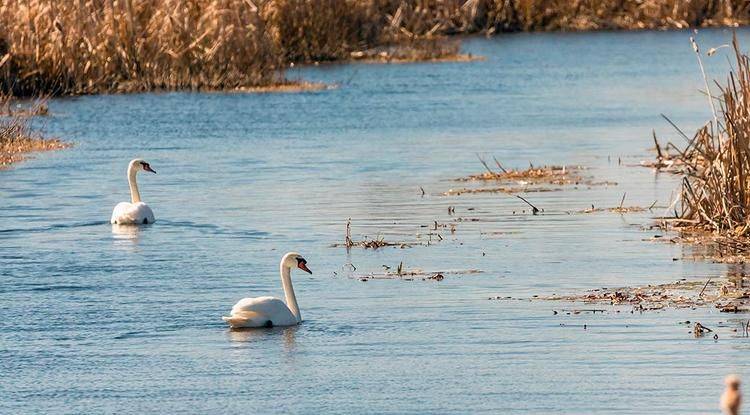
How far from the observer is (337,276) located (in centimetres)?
1535

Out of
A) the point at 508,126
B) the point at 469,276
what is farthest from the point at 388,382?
the point at 508,126

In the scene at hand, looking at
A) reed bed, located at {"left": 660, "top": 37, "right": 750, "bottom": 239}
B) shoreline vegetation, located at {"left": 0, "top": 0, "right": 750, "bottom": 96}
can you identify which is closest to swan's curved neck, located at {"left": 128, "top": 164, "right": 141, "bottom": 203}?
reed bed, located at {"left": 660, "top": 37, "right": 750, "bottom": 239}

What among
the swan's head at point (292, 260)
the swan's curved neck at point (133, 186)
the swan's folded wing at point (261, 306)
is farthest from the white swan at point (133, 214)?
the swan's folded wing at point (261, 306)

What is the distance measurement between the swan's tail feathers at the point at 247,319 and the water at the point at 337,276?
0.48 ft

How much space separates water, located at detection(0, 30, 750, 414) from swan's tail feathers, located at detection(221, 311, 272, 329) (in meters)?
0.15

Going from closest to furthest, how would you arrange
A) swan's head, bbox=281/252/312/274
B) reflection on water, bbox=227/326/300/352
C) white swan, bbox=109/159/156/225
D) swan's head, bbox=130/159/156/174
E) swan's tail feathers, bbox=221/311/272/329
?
reflection on water, bbox=227/326/300/352, swan's tail feathers, bbox=221/311/272/329, swan's head, bbox=281/252/312/274, white swan, bbox=109/159/156/225, swan's head, bbox=130/159/156/174

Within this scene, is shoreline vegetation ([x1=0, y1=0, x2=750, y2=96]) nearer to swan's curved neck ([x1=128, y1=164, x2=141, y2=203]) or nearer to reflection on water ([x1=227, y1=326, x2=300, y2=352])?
swan's curved neck ([x1=128, y1=164, x2=141, y2=203])

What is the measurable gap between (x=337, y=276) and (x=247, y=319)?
2.65 meters

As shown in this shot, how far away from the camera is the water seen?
10977 mm

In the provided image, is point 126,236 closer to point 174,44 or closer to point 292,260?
point 292,260

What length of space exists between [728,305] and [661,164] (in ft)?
34.0

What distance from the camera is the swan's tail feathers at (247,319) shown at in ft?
41.8

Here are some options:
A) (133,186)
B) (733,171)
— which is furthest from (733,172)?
(133,186)

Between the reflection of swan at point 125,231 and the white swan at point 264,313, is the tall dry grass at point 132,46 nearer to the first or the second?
the reflection of swan at point 125,231
